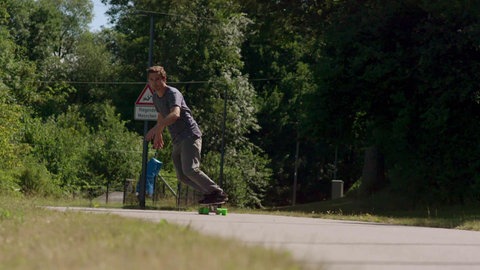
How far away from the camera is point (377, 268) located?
6.55 m

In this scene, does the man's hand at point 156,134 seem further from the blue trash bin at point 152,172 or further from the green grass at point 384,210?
the blue trash bin at point 152,172

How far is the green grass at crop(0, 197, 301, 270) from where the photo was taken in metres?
5.26

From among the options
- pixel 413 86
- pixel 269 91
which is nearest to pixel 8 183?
pixel 413 86

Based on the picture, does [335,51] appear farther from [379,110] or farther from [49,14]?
[49,14]

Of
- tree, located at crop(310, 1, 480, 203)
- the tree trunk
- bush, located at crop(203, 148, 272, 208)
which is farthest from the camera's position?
bush, located at crop(203, 148, 272, 208)

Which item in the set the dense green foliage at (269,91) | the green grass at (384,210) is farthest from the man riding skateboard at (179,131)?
the dense green foliage at (269,91)

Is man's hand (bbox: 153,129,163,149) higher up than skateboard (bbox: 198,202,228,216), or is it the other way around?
man's hand (bbox: 153,129,163,149)

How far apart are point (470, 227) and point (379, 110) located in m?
15.4

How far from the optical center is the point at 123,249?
19.7 feet

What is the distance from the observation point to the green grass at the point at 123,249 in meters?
5.26

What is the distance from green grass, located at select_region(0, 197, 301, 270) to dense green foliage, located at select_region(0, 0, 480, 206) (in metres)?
18.7

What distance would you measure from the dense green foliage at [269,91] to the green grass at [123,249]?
61.3ft

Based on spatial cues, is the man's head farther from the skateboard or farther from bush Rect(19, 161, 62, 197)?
bush Rect(19, 161, 62, 197)

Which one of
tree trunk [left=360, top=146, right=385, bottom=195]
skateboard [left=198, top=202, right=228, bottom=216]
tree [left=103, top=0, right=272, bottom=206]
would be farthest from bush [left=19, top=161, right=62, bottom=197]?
skateboard [left=198, top=202, right=228, bottom=216]
